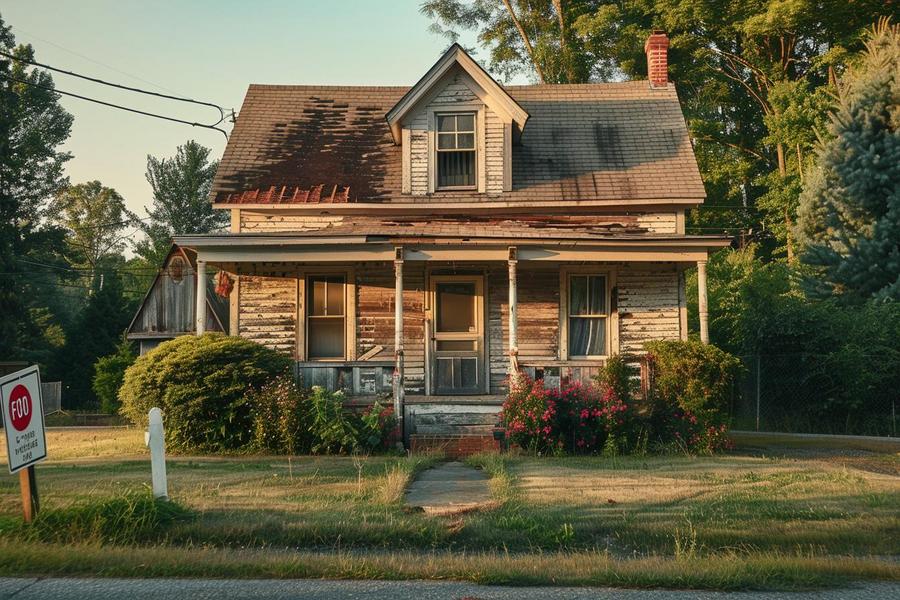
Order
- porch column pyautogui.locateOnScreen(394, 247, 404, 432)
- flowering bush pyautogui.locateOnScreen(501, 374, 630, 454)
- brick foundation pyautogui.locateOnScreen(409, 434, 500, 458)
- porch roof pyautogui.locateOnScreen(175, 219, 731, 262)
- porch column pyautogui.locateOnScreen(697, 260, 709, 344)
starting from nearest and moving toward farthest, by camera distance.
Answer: flowering bush pyautogui.locateOnScreen(501, 374, 630, 454), brick foundation pyautogui.locateOnScreen(409, 434, 500, 458), porch column pyautogui.locateOnScreen(394, 247, 404, 432), porch roof pyautogui.locateOnScreen(175, 219, 731, 262), porch column pyautogui.locateOnScreen(697, 260, 709, 344)

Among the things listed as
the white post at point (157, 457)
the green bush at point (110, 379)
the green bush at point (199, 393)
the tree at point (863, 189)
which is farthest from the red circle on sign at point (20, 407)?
the green bush at point (110, 379)

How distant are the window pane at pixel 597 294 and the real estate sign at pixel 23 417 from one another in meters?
12.0

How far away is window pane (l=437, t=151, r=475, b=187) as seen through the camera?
17.9 metres

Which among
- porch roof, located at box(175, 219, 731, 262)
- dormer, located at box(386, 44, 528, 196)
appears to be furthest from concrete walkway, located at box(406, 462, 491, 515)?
dormer, located at box(386, 44, 528, 196)

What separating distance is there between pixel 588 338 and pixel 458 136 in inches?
201

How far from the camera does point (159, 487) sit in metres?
8.12

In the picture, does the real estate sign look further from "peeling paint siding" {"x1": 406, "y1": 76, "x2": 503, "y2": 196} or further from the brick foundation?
"peeling paint siding" {"x1": 406, "y1": 76, "x2": 503, "y2": 196}

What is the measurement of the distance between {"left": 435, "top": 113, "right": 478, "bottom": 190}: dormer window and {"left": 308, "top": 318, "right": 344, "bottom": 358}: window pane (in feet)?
12.1

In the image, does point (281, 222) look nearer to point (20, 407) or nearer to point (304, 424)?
point (304, 424)

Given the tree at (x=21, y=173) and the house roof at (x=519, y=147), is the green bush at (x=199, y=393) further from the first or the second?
the tree at (x=21, y=173)

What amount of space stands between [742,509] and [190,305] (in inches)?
874

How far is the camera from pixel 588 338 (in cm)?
1741

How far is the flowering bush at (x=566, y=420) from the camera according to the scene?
44.7 feet

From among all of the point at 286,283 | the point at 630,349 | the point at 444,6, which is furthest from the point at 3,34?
the point at 630,349
